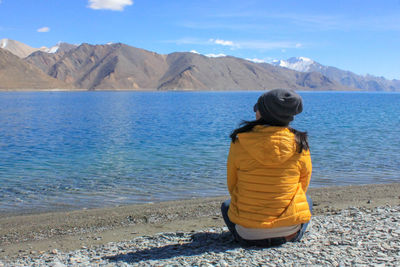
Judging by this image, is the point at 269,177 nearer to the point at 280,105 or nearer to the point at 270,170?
the point at 270,170

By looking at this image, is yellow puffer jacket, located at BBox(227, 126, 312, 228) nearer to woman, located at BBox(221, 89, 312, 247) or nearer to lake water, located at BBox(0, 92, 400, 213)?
woman, located at BBox(221, 89, 312, 247)

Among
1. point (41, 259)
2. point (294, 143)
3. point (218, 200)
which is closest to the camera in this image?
point (294, 143)

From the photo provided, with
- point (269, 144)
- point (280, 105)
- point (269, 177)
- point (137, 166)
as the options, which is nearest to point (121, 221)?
point (269, 177)

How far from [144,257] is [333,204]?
5748 mm

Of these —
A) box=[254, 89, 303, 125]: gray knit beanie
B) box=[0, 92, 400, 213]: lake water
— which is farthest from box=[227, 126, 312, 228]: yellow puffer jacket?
box=[0, 92, 400, 213]: lake water

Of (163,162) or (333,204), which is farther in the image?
(163,162)

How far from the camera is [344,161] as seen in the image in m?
17.2

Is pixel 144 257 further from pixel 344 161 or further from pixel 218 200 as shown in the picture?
pixel 344 161

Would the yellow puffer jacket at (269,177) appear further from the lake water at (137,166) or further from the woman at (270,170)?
the lake water at (137,166)

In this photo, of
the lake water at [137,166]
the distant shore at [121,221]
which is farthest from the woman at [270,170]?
the lake water at [137,166]

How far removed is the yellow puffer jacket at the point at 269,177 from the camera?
4449 millimetres

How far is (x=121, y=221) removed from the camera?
8.69 meters

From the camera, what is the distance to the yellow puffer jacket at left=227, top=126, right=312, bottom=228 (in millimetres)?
4449

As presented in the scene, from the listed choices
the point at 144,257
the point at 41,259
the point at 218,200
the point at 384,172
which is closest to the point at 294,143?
the point at 144,257
